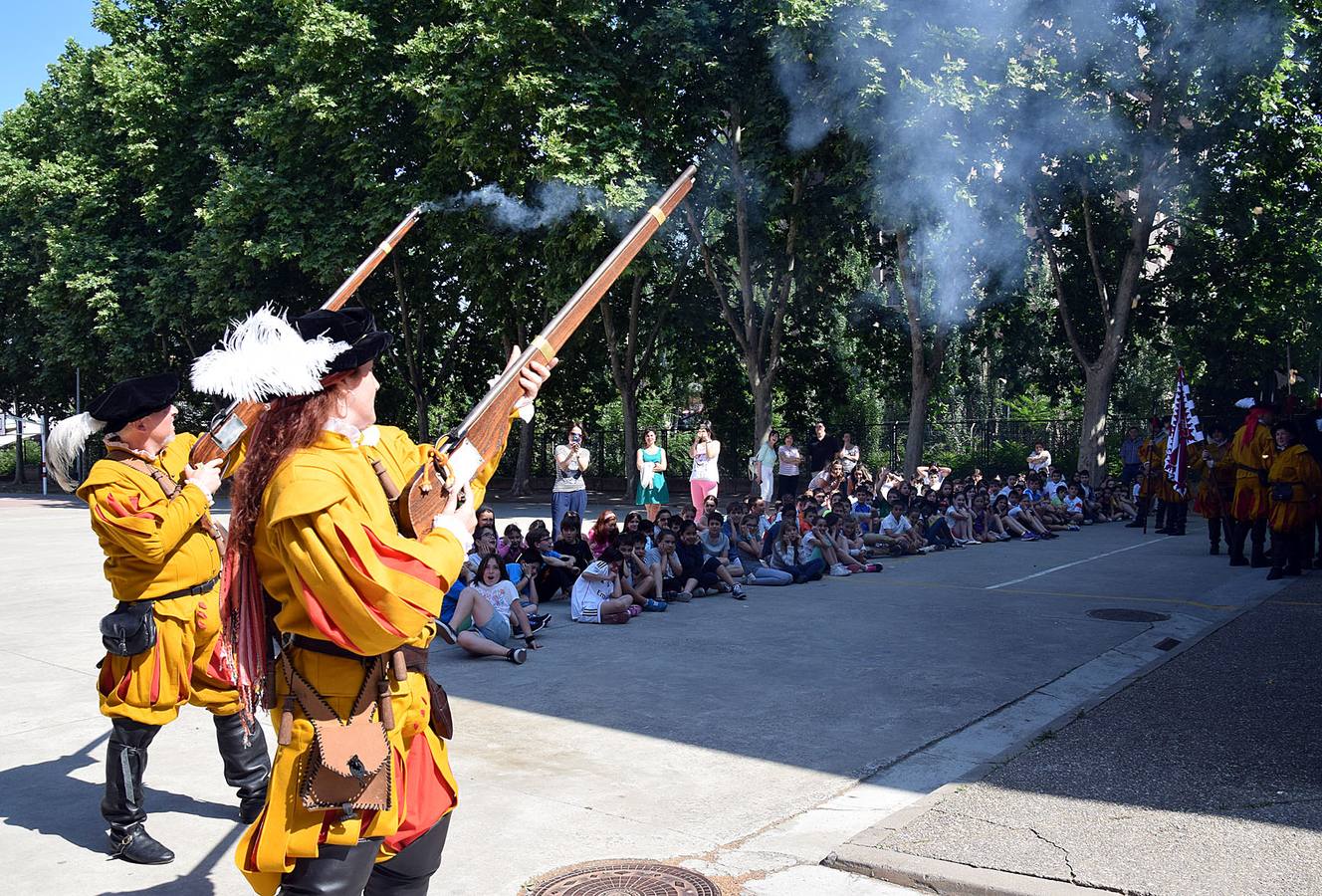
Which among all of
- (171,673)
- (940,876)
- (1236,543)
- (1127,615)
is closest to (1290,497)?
(1236,543)

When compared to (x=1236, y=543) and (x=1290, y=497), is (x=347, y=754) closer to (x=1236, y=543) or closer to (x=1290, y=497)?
(x=1290, y=497)

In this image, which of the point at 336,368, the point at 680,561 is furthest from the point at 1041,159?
the point at 336,368

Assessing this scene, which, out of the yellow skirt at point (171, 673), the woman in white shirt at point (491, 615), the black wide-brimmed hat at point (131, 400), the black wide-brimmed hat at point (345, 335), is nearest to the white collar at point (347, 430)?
the black wide-brimmed hat at point (345, 335)

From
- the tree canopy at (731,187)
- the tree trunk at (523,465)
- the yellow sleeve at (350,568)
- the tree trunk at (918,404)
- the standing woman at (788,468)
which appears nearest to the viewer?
the yellow sleeve at (350,568)

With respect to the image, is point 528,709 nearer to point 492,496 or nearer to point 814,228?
point 814,228

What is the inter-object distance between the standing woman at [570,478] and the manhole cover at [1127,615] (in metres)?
6.04

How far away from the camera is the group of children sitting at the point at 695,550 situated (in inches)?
348

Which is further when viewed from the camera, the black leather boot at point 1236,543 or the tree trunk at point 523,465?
the tree trunk at point 523,465

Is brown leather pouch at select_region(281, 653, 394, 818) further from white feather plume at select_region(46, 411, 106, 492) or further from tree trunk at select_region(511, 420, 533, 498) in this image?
tree trunk at select_region(511, 420, 533, 498)

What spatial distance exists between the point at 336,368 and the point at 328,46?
21.9 meters

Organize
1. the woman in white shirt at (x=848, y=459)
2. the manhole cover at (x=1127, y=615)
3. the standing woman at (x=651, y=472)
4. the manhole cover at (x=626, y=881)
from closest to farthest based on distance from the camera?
the manhole cover at (x=626, y=881) < the manhole cover at (x=1127, y=615) < the standing woman at (x=651, y=472) < the woman in white shirt at (x=848, y=459)

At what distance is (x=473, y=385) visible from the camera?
32531mm

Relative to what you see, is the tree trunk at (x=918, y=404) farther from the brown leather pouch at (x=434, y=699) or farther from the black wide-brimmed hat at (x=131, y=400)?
the brown leather pouch at (x=434, y=699)

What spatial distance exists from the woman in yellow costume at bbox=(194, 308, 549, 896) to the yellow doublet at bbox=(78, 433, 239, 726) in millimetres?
Answer: 1763
